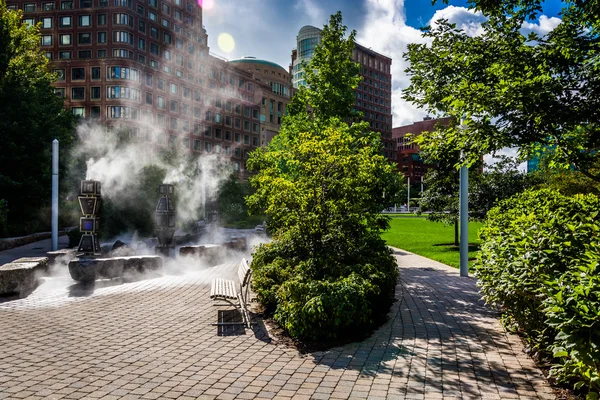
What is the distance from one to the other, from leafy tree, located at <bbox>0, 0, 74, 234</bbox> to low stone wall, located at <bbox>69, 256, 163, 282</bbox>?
1451 cm

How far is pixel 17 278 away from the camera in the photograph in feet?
32.9

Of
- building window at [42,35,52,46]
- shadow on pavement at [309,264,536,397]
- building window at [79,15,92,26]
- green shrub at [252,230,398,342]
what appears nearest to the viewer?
shadow on pavement at [309,264,536,397]

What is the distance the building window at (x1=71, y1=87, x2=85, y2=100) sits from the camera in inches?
2498

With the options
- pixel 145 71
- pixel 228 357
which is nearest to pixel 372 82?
pixel 145 71

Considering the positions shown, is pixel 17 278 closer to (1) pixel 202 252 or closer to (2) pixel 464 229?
(1) pixel 202 252

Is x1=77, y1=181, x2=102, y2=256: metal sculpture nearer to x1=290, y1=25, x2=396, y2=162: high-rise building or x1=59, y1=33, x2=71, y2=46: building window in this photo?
x1=59, y1=33, x2=71, y2=46: building window

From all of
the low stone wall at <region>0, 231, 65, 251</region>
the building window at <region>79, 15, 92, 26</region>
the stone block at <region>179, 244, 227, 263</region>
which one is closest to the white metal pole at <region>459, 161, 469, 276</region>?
the stone block at <region>179, 244, 227, 263</region>

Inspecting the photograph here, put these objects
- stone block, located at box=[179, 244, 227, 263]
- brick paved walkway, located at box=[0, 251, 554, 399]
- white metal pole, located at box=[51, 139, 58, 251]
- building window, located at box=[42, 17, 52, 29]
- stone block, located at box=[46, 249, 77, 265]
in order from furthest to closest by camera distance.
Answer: building window, located at box=[42, 17, 52, 29] → white metal pole, located at box=[51, 139, 58, 251] → stone block, located at box=[179, 244, 227, 263] → stone block, located at box=[46, 249, 77, 265] → brick paved walkway, located at box=[0, 251, 554, 399]

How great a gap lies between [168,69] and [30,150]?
4777 centimetres

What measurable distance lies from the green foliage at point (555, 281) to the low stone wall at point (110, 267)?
28.5ft

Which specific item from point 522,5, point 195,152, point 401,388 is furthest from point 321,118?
point 195,152

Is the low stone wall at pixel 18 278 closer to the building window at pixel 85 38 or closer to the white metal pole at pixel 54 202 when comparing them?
the white metal pole at pixel 54 202

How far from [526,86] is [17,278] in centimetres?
1077

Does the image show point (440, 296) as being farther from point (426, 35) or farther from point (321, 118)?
point (321, 118)
